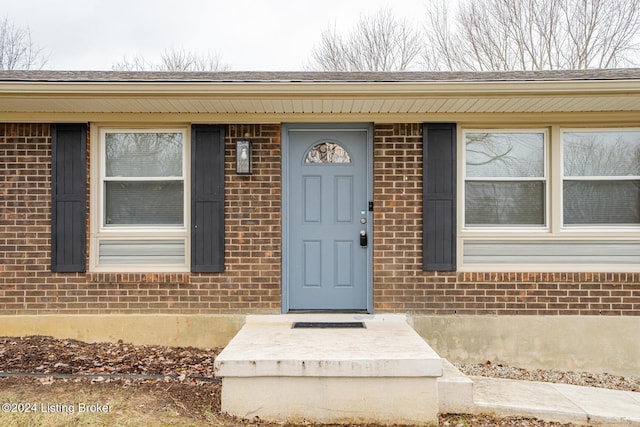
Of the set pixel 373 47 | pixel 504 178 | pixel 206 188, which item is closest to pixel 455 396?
pixel 504 178

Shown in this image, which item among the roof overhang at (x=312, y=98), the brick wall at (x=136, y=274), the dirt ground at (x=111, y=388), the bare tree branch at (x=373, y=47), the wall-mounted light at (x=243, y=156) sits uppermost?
the bare tree branch at (x=373, y=47)

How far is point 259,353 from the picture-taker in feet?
13.4

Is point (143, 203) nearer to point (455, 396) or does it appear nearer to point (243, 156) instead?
point (243, 156)

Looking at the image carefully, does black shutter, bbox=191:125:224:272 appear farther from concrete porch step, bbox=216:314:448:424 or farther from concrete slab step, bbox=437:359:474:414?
concrete slab step, bbox=437:359:474:414

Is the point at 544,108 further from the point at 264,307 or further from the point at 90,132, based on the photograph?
the point at 90,132

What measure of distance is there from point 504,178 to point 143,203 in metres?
4.12

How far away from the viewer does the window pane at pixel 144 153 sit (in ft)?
18.7

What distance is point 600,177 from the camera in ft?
18.4

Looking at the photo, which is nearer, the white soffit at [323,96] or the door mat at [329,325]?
the white soffit at [323,96]

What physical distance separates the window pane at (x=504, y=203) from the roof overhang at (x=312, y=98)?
0.80m

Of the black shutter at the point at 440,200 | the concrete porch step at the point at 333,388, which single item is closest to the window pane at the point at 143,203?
the concrete porch step at the point at 333,388

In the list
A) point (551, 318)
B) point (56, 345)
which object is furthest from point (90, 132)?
point (551, 318)

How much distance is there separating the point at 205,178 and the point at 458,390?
3367mm

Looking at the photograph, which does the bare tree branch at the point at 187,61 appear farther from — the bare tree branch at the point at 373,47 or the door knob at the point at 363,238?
the door knob at the point at 363,238
